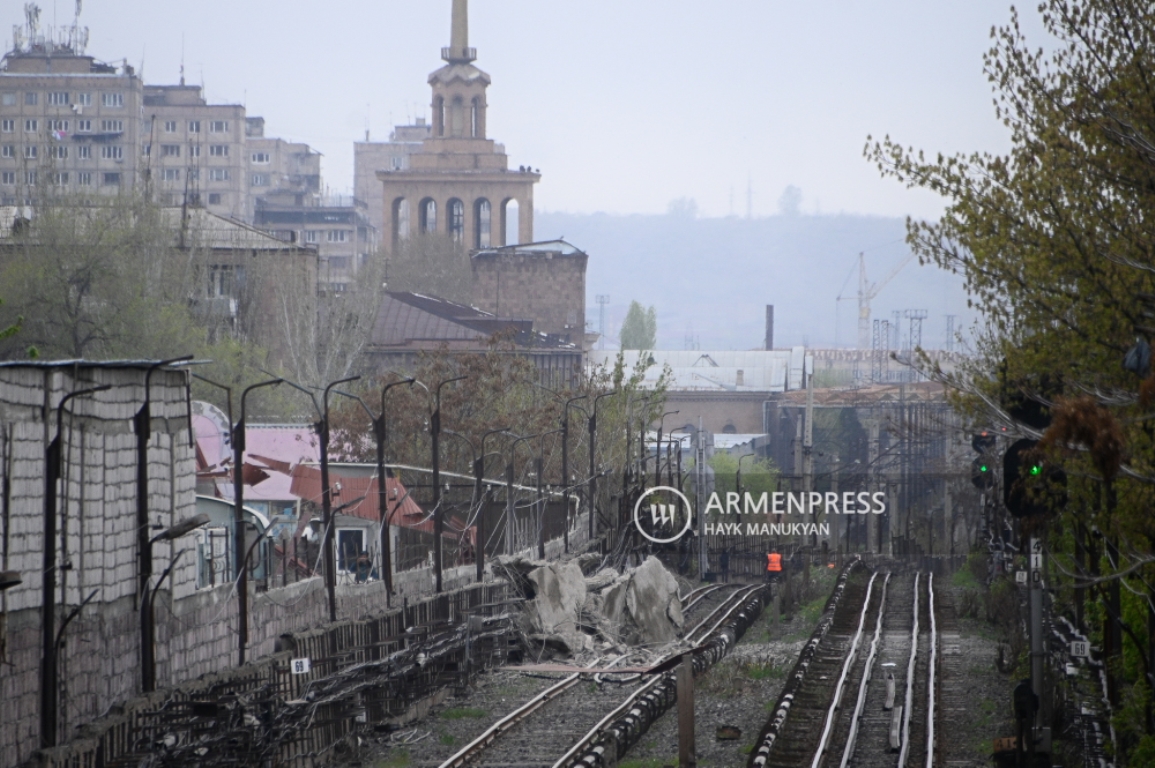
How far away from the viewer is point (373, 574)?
3098 centimetres

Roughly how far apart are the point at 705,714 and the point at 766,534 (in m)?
37.5

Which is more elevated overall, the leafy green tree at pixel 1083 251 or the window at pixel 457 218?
the window at pixel 457 218

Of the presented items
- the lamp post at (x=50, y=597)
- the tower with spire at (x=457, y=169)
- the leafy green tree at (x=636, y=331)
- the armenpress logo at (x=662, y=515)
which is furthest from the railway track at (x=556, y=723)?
the leafy green tree at (x=636, y=331)

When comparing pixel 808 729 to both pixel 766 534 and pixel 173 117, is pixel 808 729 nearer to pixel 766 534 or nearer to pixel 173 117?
pixel 766 534

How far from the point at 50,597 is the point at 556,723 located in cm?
820

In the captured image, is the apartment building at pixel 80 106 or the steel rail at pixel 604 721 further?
the apartment building at pixel 80 106

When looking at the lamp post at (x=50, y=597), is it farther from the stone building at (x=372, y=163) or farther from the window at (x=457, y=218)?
the stone building at (x=372, y=163)

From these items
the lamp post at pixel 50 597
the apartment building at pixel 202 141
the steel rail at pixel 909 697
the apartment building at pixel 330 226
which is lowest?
the steel rail at pixel 909 697

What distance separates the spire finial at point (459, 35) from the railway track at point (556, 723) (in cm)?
8753

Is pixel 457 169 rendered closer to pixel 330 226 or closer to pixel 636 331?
pixel 330 226

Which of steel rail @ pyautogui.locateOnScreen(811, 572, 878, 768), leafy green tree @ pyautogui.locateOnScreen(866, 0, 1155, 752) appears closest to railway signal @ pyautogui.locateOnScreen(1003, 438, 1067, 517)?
leafy green tree @ pyautogui.locateOnScreen(866, 0, 1155, 752)

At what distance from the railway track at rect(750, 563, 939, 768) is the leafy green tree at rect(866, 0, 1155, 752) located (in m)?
2.94

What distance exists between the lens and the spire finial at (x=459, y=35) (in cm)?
10638

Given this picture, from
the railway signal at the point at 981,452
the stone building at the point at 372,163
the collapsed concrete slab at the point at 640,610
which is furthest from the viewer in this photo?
the stone building at the point at 372,163
